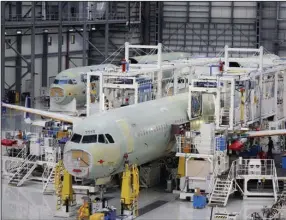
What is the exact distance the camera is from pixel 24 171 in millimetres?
47969

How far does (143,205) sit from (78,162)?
194 inches

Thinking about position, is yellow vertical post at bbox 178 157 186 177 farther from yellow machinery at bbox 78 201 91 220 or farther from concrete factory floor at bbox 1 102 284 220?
yellow machinery at bbox 78 201 91 220

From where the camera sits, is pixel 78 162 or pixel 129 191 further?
pixel 129 191

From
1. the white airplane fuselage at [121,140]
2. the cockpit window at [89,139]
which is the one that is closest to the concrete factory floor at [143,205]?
the white airplane fuselage at [121,140]

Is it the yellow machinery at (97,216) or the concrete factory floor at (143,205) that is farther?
the concrete factory floor at (143,205)

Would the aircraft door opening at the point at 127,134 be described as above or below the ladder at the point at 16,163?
above

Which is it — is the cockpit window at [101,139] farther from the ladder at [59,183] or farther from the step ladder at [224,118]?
the step ladder at [224,118]

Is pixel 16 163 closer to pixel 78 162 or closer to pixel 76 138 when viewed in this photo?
pixel 76 138

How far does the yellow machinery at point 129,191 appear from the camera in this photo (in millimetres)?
39969

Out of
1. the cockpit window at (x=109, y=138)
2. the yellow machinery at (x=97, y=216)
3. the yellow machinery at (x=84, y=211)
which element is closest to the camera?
the yellow machinery at (x=97, y=216)

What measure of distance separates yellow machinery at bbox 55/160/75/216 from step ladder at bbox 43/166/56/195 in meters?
3.76

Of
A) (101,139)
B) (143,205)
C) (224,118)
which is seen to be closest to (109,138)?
(101,139)

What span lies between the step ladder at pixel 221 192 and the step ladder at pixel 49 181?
7.40m

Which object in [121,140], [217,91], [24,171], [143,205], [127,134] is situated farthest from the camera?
[24,171]
